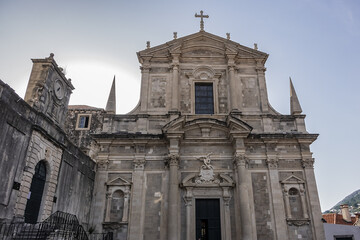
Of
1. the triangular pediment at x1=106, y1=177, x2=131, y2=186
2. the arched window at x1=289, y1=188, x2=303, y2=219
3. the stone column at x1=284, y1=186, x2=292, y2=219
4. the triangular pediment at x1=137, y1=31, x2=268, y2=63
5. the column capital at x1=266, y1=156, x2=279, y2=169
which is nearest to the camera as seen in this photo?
the stone column at x1=284, y1=186, x2=292, y2=219

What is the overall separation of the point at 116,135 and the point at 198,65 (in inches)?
242

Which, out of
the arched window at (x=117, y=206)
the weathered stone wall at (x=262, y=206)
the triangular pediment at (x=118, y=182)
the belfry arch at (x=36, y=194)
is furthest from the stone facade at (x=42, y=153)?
the weathered stone wall at (x=262, y=206)

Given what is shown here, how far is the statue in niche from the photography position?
46.1 ft

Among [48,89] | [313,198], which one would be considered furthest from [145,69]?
[313,198]

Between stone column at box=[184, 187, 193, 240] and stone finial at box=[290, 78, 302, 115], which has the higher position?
stone finial at box=[290, 78, 302, 115]

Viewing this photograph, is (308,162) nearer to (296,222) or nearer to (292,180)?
(292,180)

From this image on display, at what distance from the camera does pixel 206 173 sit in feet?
46.5

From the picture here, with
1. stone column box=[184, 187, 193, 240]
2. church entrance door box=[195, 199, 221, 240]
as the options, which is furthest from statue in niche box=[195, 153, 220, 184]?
church entrance door box=[195, 199, 221, 240]

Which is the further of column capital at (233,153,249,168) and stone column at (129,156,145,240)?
column capital at (233,153,249,168)

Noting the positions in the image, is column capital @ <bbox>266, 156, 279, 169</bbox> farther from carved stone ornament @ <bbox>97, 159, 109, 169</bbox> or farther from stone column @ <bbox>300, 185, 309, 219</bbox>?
carved stone ornament @ <bbox>97, 159, 109, 169</bbox>

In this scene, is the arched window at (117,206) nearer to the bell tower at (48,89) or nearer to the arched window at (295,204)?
the bell tower at (48,89)

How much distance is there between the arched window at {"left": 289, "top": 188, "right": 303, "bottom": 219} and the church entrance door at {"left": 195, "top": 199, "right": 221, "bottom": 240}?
11.3 ft

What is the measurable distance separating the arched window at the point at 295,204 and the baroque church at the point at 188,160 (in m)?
0.05

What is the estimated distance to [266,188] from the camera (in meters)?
14.0
